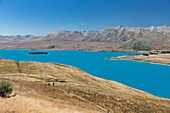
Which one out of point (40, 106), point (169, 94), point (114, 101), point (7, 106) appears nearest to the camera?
point (7, 106)

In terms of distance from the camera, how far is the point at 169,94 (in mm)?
113188

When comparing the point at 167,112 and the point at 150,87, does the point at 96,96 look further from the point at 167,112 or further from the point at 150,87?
the point at 150,87

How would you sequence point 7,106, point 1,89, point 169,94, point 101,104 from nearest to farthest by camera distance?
point 7,106, point 1,89, point 101,104, point 169,94

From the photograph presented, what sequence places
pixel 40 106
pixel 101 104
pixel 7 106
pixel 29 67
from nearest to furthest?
pixel 7 106, pixel 40 106, pixel 101 104, pixel 29 67

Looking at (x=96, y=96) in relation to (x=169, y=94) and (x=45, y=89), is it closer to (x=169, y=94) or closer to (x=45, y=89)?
(x=45, y=89)

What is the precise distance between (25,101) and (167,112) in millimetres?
33332

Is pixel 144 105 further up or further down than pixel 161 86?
further up

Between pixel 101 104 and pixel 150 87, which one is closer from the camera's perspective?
pixel 101 104

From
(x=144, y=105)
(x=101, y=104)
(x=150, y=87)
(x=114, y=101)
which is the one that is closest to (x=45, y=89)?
(x=101, y=104)

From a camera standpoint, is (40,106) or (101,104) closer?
(40,106)

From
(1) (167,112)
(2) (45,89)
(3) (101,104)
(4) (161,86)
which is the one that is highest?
(2) (45,89)

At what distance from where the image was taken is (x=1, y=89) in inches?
1390

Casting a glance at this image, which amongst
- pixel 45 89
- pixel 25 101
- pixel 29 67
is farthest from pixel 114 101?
pixel 29 67

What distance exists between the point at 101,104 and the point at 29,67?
203 ft
